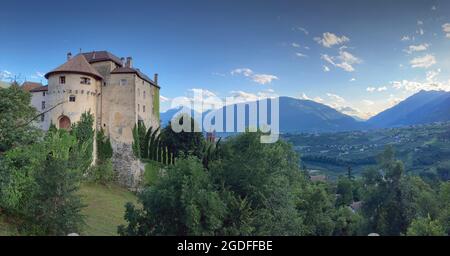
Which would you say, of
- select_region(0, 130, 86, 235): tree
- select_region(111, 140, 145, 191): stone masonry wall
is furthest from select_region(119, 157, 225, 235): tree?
select_region(111, 140, 145, 191): stone masonry wall

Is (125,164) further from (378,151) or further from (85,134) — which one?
(378,151)

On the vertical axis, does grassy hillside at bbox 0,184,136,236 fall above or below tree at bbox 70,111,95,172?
below

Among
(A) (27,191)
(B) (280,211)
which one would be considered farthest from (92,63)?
(B) (280,211)

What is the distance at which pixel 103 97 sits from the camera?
103 feet

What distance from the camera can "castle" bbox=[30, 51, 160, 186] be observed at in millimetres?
28734

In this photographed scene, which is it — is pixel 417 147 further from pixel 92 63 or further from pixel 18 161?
pixel 18 161

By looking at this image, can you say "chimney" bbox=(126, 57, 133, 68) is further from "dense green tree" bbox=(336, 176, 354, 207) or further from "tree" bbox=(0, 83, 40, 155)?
"dense green tree" bbox=(336, 176, 354, 207)

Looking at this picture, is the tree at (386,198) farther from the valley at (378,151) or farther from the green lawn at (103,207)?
the valley at (378,151)

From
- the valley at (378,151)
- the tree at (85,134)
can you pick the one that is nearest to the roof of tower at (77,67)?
the tree at (85,134)

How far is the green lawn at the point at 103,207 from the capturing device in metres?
18.5

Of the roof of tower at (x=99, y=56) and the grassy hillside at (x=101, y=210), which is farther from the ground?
the roof of tower at (x=99, y=56)

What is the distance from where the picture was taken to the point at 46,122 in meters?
29.0

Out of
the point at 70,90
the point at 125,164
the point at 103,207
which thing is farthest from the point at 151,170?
the point at 70,90
